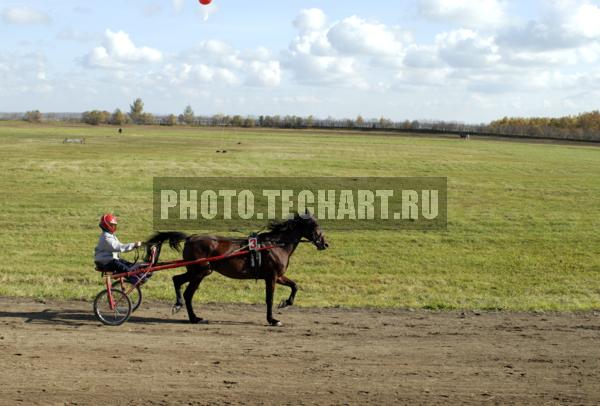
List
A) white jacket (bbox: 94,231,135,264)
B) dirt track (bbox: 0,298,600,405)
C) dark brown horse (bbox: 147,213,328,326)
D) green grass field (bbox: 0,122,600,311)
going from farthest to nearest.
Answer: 1. green grass field (bbox: 0,122,600,311)
2. dark brown horse (bbox: 147,213,328,326)
3. white jacket (bbox: 94,231,135,264)
4. dirt track (bbox: 0,298,600,405)

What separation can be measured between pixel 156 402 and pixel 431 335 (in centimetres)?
469

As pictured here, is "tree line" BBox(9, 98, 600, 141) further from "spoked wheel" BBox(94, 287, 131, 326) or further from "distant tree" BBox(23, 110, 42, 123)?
"spoked wheel" BBox(94, 287, 131, 326)

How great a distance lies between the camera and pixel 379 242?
21625 mm

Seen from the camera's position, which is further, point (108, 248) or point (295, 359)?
point (108, 248)

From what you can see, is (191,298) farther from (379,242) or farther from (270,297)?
(379,242)

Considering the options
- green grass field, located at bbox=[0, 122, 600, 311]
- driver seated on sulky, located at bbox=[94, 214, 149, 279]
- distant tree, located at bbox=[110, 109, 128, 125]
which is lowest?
green grass field, located at bbox=[0, 122, 600, 311]

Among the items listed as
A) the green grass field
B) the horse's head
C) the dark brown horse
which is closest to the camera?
the dark brown horse

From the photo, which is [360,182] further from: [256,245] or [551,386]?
[551,386]

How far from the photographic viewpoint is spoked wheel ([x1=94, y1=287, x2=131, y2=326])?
10508 mm

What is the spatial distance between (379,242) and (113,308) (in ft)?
40.9

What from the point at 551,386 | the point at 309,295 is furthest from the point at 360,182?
the point at 551,386

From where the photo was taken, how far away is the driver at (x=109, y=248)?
34.5 feet

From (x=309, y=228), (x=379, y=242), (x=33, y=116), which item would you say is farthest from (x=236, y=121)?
(x=309, y=228)

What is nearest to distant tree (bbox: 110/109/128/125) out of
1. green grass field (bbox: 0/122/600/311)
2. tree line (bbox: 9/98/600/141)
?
tree line (bbox: 9/98/600/141)
